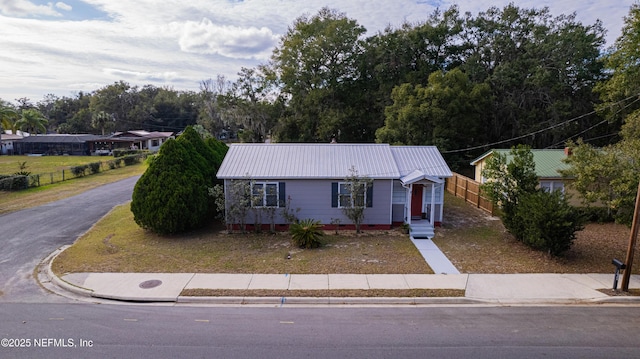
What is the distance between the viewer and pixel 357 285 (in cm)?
1102

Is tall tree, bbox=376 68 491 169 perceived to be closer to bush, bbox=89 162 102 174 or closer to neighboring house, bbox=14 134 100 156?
bush, bbox=89 162 102 174

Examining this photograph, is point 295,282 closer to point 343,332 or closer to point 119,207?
point 343,332

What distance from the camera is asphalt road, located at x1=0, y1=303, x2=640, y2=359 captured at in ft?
24.6

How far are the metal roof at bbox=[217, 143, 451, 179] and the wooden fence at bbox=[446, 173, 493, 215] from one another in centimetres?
441

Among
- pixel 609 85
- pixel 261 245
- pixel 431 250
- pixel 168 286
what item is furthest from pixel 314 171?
pixel 609 85

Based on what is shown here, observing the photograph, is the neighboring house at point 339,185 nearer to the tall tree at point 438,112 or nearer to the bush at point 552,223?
the bush at point 552,223

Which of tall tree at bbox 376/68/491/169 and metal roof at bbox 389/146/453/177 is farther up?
tall tree at bbox 376/68/491/169

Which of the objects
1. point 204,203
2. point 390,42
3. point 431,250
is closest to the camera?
point 431,250

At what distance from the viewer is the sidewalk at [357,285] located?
10.1 meters

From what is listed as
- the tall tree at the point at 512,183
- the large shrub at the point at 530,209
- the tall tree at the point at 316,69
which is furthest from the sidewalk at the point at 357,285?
the tall tree at the point at 316,69

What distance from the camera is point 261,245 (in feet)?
48.7

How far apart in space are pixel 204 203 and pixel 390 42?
2825cm

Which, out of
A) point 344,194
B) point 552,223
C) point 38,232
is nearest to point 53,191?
point 38,232

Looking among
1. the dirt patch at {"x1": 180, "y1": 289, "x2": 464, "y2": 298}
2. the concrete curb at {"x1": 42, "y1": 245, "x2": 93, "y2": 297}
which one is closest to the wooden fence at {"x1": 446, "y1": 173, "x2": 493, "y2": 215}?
the dirt patch at {"x1": 180, "y1": 289, "x2": 464, "y2": 298}
